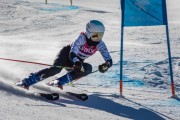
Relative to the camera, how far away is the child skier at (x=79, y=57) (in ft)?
22.6

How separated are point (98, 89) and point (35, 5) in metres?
14.4

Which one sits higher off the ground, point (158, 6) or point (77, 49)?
point (158, 6)

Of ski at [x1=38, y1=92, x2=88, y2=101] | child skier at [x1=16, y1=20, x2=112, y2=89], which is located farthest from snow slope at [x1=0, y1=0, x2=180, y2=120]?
child skier at [x1=16, y1=20, x2=112, y2=89]

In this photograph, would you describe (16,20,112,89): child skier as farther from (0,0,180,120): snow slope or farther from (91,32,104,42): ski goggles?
(0,0,180,120): snow slope

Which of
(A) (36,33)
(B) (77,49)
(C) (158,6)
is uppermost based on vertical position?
(C) (158,6)

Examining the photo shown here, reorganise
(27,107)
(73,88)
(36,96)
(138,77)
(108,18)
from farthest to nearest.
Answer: (108,18), (138,77), (73,88), (36,96), (27,107)

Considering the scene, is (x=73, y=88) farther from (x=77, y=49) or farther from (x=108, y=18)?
Result: (x=108, y=18)

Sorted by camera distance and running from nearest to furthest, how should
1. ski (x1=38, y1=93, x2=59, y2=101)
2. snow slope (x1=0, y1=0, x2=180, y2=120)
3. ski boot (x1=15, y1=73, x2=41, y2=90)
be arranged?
1. snow slope (x1=0, y1=0, x2=180, y2=120)
2. ski (x1=38, y1=93, x2=59, y2=101)
3. ski boot (x1=15, y1=73, x2=41, y2=90)

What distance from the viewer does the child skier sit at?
22.6ft

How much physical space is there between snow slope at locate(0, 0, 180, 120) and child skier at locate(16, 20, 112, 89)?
264 mm

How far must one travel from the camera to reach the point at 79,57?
734 cm

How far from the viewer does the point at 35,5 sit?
21.4 meters

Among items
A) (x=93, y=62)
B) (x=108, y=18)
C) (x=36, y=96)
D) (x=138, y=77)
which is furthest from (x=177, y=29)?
(x=36, y=96)

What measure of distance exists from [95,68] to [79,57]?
2.11 m
